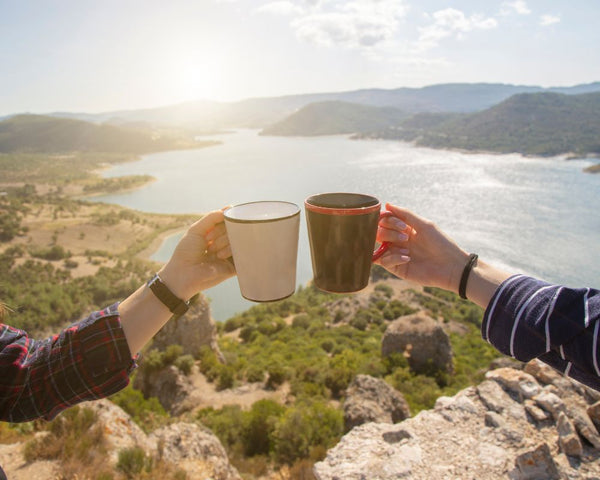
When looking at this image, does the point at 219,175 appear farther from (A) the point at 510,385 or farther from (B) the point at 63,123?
(B) the point at 63,123

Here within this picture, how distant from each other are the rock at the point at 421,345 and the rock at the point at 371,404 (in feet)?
15.5

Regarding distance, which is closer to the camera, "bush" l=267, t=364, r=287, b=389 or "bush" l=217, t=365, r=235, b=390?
"bush" l=217, t=365, r=235, b=390

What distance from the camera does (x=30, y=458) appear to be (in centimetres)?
288

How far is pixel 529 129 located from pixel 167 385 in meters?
96.7

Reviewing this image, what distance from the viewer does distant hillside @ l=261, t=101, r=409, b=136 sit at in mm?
127688

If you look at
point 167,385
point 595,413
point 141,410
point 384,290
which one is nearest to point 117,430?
point 141,410

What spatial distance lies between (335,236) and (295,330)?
56.0 feet

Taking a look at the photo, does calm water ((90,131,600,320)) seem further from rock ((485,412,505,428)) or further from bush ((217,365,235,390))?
rock ((485,412,505,428))

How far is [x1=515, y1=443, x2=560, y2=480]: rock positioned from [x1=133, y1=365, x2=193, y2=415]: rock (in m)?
7.26

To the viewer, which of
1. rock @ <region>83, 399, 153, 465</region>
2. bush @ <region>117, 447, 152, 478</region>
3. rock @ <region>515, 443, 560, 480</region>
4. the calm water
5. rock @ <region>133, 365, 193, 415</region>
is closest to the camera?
rock @ <region>515, 443, 560, 480</region>

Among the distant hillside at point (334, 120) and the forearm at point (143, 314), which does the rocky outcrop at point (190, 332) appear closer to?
the forearm at point (143, 314)

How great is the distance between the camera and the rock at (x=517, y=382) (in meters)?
2.81

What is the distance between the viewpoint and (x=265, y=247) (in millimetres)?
986

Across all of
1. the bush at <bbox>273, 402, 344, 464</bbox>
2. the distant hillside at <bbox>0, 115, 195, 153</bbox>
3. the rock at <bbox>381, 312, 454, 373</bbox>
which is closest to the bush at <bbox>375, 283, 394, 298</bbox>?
the rock at <bbox>381, 312, 454, 373</bbox>
